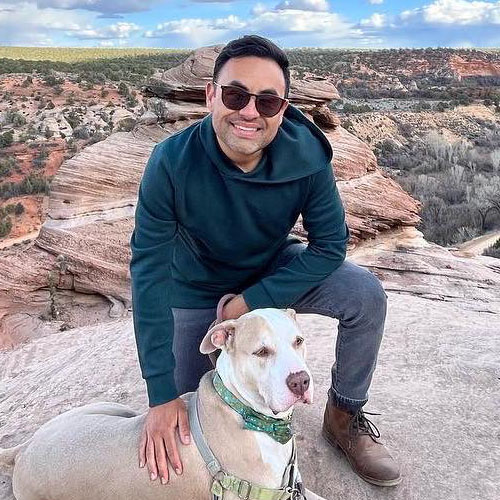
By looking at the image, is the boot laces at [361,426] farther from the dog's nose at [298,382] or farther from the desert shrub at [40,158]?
the desert shrub at [40,158]

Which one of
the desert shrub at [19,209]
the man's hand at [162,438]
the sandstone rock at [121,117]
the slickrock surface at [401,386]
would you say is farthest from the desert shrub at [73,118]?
the man's hand at [162,438]

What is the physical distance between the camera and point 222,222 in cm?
301

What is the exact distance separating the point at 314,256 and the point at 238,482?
1.12 m

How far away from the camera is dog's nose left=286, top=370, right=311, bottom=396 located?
7.47ft

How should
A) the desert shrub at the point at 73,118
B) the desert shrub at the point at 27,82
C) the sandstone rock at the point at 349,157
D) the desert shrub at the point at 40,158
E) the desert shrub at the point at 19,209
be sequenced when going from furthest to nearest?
1. the desert shrub at the point at 27,82
2. the desert shrub at the point at 73,118
3. the desert shrub at the point at 40,158
4. the desert shrub at the point at 19,209
5. the sandstone rock at the point at 349,157

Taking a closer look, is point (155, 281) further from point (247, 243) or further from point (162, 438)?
point (162, 438)

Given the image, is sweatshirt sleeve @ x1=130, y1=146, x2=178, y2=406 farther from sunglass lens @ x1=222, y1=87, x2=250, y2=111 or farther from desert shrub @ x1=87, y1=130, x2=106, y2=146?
desert shrub @ x1=87, y1=130, x2=106, y2=146

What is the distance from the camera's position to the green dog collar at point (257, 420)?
97.3 inches

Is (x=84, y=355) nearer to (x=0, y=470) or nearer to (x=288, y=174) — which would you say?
(x=0, y=470)

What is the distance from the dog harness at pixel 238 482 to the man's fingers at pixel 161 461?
0.43ft

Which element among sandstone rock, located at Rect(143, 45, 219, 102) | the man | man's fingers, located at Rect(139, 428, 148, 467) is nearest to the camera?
man's fingers, located at Rect(139, 428, 148, 467)

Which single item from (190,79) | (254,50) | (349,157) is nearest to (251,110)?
(254,50)

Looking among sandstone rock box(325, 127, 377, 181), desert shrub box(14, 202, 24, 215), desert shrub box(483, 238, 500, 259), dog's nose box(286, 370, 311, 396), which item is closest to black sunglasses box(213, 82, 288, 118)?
dog's nose box(286, 370, 311, 396)

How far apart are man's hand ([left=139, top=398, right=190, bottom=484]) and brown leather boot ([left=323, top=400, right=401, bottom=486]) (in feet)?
3.10
